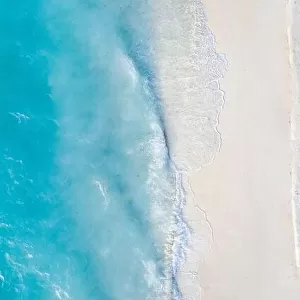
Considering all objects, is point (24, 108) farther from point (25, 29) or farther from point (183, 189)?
point (183, 189)

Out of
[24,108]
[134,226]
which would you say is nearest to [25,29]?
[24,108]

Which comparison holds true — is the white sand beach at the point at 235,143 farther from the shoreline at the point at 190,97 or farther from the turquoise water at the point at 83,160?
the turquoise water at the point at 83,160

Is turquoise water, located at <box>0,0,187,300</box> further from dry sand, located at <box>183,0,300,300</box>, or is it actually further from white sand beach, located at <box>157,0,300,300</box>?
dry sand, located at <box>183,0,300,300</box>

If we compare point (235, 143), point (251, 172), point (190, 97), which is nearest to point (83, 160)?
point (190, 97)

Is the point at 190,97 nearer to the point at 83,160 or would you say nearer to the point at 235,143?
the point at 235,143

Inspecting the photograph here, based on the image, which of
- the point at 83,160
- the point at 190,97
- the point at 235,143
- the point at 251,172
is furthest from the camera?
the point at 83,160

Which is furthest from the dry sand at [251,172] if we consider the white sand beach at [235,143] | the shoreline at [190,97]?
the shoreline at [190,97]
